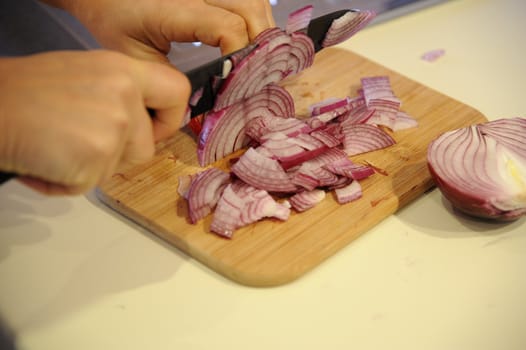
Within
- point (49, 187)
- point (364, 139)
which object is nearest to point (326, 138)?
point (364, 139)

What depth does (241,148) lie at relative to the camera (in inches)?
53.6

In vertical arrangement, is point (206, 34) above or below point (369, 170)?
above

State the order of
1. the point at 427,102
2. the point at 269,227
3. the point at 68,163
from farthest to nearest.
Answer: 1. the point at 427,102
2. the point at 269,227
3. the point at 68,163

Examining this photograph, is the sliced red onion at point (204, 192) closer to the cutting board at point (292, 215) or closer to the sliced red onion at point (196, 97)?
the cutting board at point (292, 215)

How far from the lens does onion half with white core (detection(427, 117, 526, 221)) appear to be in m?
1.12

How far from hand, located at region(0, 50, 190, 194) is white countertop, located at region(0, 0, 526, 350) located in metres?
0.24

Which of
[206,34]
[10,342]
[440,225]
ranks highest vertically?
[206,34]

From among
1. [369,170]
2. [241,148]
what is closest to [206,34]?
[241,148]

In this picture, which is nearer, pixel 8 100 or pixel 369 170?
pixel 8 100

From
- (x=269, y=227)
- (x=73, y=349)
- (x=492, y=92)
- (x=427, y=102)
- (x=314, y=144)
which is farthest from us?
(x=492, y=92)

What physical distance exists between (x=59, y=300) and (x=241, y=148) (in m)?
0.49

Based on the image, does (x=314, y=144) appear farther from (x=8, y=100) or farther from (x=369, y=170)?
(x=8, y=100)

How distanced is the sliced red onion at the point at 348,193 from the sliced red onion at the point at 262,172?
0.09m

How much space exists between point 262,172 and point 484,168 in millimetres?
406
